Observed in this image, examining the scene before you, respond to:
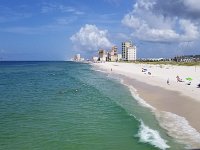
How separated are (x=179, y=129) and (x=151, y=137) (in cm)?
292

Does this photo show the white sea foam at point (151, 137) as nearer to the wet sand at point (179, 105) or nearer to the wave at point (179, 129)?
the wave at point (179, 129)

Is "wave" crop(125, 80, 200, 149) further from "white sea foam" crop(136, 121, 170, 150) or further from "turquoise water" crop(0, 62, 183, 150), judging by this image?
"white sea foam" crop(136, 121, 170, 150)

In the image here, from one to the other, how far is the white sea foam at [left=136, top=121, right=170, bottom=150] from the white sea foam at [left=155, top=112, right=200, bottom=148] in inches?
37.4

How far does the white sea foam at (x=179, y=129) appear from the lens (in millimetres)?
19453

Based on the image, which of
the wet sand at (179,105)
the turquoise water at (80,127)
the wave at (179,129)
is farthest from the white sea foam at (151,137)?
the wet sand at (179,105)

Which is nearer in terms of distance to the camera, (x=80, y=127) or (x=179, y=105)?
(x=80, y=127)

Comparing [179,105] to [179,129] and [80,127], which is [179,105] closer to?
[179,129]

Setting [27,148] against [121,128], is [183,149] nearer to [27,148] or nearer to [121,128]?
[121,128]

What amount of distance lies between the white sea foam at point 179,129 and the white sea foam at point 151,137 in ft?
3.12

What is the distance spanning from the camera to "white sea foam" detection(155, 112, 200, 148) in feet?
63.8

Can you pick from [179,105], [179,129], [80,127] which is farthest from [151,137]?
[179,105]

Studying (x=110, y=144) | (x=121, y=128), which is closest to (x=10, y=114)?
(x=121, y=128)

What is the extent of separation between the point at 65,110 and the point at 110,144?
41.2 feet

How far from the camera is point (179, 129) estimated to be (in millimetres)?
22656
